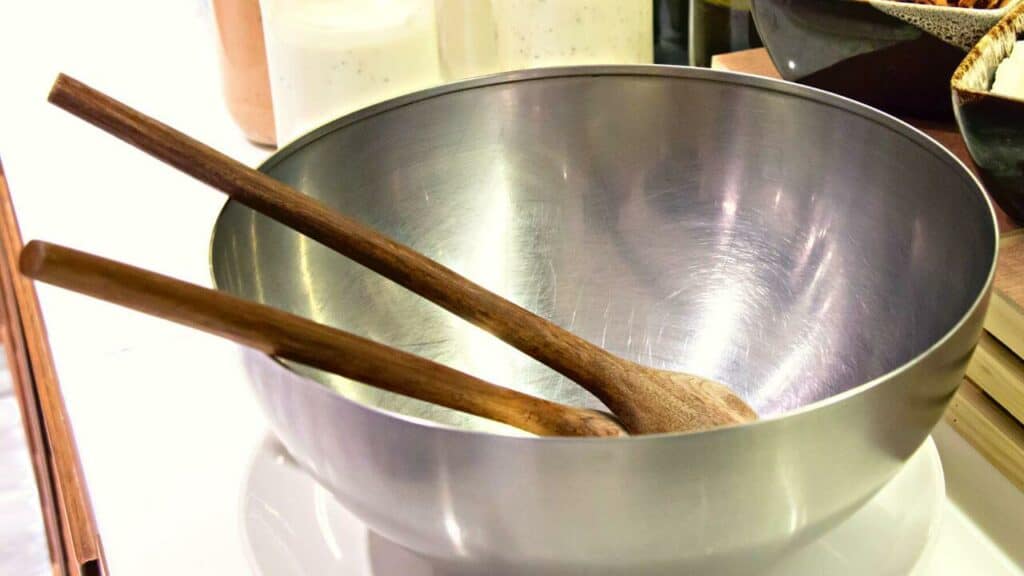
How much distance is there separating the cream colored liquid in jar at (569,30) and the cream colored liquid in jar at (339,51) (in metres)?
0.07

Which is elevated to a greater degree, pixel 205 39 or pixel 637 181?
pixel 205 39

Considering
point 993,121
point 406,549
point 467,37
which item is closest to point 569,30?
point 467,37

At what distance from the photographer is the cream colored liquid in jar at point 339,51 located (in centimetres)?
73

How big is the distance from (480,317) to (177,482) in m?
0.19

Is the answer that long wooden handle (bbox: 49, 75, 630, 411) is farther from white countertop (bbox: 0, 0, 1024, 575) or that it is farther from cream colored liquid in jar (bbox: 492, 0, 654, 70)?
cream colored liquid in jar (bbox: 492, 0, 654, 70)

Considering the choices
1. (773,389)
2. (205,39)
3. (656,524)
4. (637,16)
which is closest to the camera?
(656,524)

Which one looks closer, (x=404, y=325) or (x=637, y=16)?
(x=404, y=325)

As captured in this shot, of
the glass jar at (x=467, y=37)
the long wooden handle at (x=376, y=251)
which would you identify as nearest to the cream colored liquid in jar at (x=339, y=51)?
the glass jar at (x=467, y=37)

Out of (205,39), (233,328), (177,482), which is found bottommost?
(177,482)

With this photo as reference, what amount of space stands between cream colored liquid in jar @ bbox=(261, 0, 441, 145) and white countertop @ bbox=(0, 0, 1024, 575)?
122 mm

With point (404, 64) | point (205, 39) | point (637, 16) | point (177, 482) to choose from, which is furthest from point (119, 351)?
point (205, 39)

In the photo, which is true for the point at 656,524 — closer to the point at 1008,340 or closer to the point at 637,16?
the point at 1008,340

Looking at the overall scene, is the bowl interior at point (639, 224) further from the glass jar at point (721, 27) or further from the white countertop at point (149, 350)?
the glass jar at point (721, 27)

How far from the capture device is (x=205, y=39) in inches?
44.5
